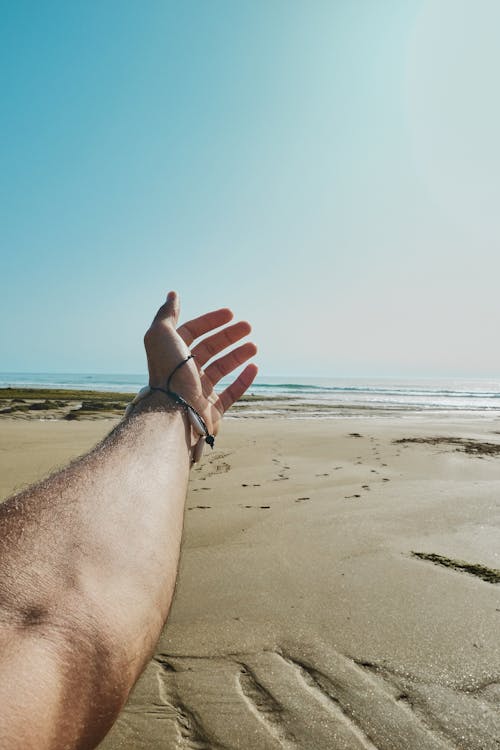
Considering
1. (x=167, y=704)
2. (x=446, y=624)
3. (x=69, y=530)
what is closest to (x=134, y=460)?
(x=69, y=530)

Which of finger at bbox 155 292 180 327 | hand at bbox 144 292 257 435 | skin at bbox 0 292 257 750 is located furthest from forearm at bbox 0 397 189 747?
finger at bbox 155 292 180 327

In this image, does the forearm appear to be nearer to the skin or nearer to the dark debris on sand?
the skin

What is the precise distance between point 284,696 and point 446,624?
2.43 ft

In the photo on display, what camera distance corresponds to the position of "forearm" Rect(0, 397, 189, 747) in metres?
0.78

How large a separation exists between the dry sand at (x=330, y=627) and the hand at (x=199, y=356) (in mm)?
772

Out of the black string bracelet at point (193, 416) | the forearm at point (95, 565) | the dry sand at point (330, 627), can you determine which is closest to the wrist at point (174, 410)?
the black string bracelet at point (193, 416)

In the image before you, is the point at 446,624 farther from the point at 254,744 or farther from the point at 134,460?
the point at 134,460

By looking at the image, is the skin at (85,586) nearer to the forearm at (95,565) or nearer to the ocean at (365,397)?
the forearm at (95,565)

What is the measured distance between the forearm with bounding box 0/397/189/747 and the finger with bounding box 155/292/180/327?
3.21 feet

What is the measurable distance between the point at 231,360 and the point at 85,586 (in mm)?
1724

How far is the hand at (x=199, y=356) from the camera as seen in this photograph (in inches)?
76.7

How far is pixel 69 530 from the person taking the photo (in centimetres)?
97

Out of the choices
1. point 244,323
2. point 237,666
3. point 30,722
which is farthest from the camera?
point 244,323

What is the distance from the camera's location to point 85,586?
863 millimetres
